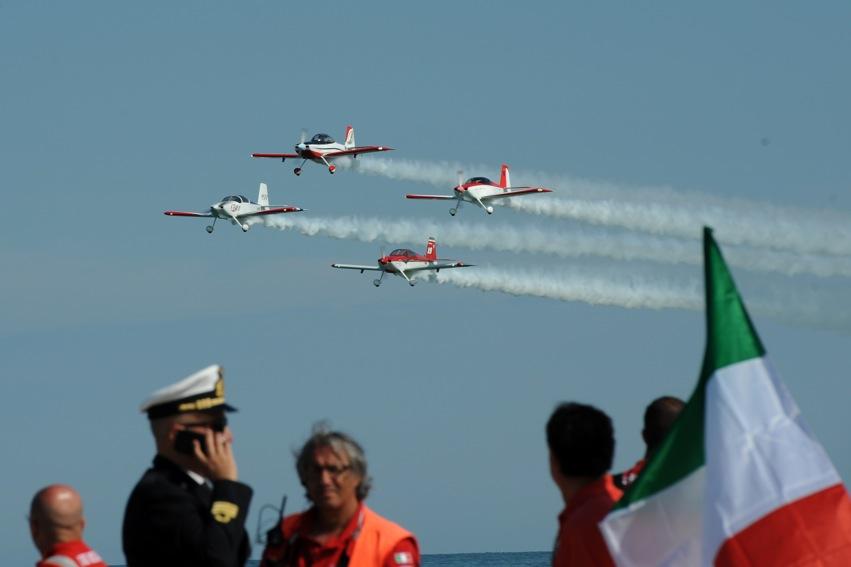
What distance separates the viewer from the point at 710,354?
294 inches

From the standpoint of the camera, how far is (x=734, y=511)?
7.32m

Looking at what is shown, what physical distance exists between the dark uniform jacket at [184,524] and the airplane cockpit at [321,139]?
7179cm

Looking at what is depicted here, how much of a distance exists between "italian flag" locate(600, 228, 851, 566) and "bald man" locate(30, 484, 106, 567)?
2.58 metres

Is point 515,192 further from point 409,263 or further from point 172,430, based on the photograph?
point 172,430

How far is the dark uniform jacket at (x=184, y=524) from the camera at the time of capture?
7934 mm

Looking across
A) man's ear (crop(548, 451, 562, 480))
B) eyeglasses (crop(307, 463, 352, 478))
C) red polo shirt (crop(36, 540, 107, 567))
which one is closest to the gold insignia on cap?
eyeglasses (crop(307, 463, 352, 478))

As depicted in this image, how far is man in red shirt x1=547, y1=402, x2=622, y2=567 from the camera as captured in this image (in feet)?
25.5

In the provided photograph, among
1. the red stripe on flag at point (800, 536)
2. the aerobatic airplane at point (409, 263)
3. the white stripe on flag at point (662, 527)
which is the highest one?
the aerobatic airplane at point (409, 263)

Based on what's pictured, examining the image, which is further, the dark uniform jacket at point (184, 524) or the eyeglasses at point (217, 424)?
the eyeglasses at point (217, 424)

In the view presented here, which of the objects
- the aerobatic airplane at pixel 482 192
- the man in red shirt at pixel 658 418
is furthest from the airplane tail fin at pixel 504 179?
the man in red shirt at pixel 658 418

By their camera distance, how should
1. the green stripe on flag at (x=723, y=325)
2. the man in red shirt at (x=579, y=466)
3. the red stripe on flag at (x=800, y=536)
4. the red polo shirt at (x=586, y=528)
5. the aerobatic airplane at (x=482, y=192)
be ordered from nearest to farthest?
the red stripe on flag at (x=800, y=536), the green stripe on flag at (x=723, y=325), the red polo shirt at (x=586, y=528), the man in red shirt at (x=579, y=466), the aerobatic airplane at (x=482, y=192)

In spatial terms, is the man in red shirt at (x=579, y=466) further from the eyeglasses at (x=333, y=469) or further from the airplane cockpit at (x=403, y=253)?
the airplane cockpit at (x=403, y=253)

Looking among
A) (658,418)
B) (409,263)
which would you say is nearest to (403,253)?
(409,263)

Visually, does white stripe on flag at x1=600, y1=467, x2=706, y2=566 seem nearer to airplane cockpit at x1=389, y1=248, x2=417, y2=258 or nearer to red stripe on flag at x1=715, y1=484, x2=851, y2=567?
red stripe on flag at x1=715, y1=484, x2=851, y2=567
